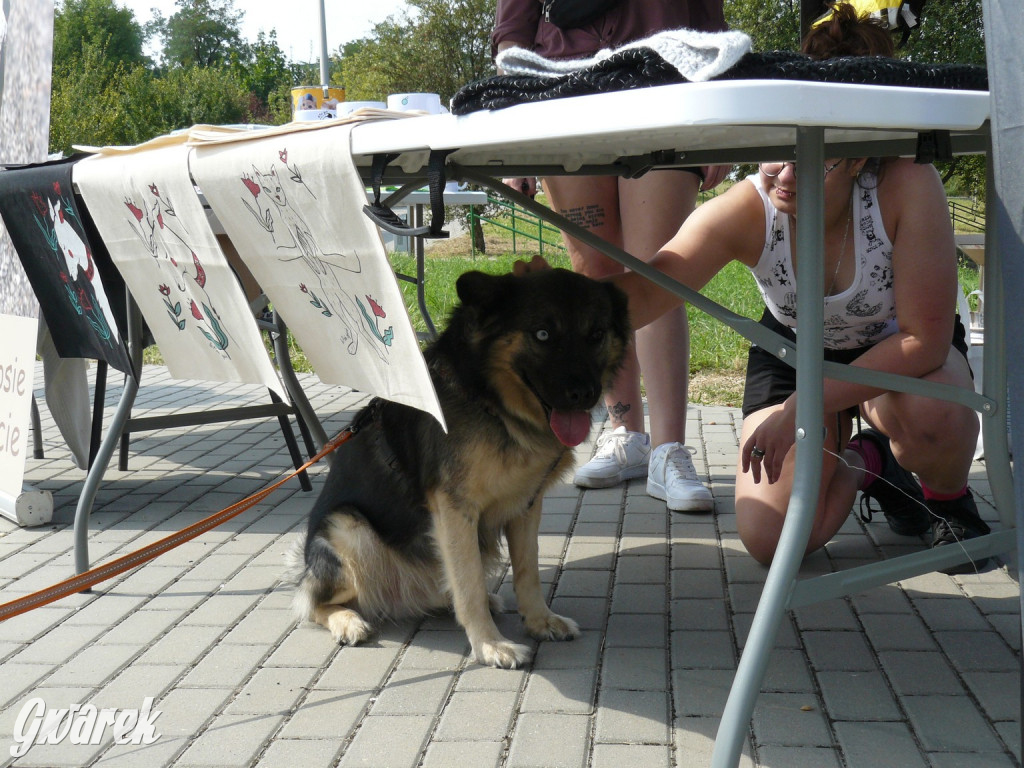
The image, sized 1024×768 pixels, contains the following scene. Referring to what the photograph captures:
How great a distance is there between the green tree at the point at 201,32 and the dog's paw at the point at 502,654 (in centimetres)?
7715

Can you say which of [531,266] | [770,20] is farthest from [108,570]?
[770,20]

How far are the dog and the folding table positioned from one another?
31cm

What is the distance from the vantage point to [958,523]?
3.11 m

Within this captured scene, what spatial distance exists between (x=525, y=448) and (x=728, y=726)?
38.8 inches

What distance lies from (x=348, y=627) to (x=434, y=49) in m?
21.5

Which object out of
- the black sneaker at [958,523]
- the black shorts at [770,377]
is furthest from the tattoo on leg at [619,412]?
the black sneaker at [958,523]

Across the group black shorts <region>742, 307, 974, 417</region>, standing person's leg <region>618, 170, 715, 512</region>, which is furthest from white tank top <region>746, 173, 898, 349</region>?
standing person's leg <region>618, 170, 715, 512</region>

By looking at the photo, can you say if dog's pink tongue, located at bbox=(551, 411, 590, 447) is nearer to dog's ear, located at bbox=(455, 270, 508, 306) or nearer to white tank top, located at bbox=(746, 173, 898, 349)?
dog's ear, located at bbox=(455, 270, 508, 306)

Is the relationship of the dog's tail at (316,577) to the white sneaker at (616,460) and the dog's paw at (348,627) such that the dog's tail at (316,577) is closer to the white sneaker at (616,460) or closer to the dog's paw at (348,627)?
the dog's paw at (348,627)

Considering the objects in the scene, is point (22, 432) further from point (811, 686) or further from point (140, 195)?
point (811, 686)

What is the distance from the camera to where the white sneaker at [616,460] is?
14.0 ft

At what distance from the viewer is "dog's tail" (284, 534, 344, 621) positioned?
9.11ft

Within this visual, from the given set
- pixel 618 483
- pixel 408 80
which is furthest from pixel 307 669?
pixel 408 80

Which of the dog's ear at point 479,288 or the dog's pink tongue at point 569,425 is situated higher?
the dog's ear at point 479,288
